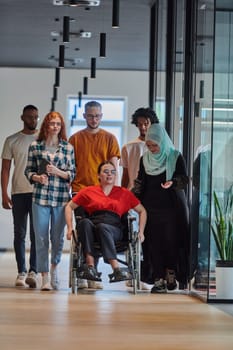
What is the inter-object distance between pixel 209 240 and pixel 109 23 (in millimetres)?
4766

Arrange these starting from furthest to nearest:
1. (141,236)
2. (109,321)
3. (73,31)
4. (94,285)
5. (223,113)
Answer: (73,31) < (94,285) < (141,236) < (223,113) < (109,321)

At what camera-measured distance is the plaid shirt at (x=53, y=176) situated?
20.4ft

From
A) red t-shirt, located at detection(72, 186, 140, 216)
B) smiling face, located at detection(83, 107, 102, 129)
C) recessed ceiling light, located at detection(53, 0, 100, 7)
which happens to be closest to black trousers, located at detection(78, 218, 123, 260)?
red t-shirt, located at detection(72, 186, 140, 216)

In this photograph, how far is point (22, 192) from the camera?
6.59 m

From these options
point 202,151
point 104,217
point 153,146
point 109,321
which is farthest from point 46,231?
point 109,321

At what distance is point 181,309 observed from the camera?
512 cm

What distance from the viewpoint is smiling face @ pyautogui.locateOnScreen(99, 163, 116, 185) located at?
620 centimetres

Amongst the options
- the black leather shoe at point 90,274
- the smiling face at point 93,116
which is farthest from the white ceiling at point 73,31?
the black leather shoe at point 90,274

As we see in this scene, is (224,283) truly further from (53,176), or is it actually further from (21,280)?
(21,280)

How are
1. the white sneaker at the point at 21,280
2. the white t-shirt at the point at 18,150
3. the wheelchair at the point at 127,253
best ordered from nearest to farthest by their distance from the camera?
the wheelchair at the point at 127,253 < the white sneaker at the point at 21,280 < the white t-shirt at the point at 18,150

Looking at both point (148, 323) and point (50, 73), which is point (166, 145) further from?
point (50, 73)

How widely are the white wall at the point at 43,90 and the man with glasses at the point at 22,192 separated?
21.7 feet

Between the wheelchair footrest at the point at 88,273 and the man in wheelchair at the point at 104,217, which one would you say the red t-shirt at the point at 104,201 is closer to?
the man in wheelchair at the point at 104,217

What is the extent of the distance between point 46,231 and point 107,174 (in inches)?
22.0
